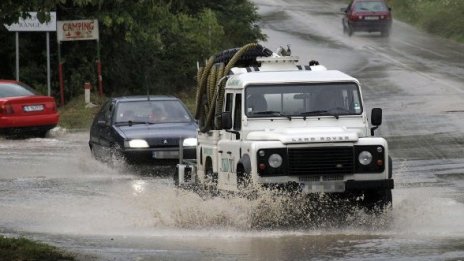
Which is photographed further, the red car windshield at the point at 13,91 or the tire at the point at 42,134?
the tire at the point at 42,134

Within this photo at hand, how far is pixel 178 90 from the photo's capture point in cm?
4003

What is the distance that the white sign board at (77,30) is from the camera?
36094 millimetres

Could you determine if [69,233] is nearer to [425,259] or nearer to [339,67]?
[425,259]

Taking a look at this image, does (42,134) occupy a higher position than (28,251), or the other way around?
(28,251)

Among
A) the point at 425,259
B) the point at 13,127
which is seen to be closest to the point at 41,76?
the point at 13,127

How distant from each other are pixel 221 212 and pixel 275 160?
3.24 ft

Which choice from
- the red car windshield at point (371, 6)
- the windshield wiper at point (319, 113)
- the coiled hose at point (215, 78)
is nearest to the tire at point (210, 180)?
the coiled hose at point (215, 78)

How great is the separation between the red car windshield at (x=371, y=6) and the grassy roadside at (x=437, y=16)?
10.3 ft

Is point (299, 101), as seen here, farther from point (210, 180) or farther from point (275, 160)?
point (210, 180)

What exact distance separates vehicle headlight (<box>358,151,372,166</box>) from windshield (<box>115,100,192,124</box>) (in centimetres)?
887

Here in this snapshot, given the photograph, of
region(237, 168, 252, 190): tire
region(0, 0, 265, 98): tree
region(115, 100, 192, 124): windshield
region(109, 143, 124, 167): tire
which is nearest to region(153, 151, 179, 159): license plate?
region(109, 143, 124, 167): tire

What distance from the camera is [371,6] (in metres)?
56.3

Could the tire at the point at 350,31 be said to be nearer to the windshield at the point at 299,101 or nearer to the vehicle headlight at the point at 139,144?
the vehicle headlight at the point at 139,144

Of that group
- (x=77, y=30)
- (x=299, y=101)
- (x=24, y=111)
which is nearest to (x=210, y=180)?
(x=299, y=101)
